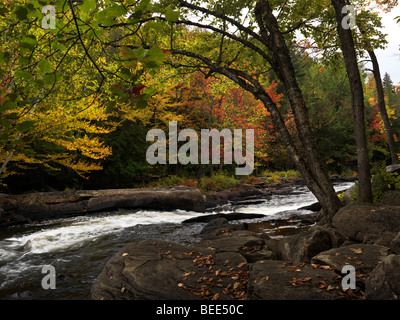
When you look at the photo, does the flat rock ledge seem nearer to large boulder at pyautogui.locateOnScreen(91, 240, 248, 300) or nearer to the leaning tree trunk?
the leaning tree trunk

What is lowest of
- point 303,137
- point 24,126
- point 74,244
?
point 74,244

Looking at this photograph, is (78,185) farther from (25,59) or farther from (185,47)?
(25,59)

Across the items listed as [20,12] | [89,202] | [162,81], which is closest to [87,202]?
[89,202]

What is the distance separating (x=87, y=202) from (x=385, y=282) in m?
12.3

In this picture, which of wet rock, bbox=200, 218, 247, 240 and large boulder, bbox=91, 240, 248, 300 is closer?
large boulder, bbox=91, 240, 248, 300

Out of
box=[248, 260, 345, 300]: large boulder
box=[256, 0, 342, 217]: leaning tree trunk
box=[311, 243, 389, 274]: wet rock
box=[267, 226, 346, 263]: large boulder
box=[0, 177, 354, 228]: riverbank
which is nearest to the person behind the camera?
box=[248, 260, 345, 300]: large boulder

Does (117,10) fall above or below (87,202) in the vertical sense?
above

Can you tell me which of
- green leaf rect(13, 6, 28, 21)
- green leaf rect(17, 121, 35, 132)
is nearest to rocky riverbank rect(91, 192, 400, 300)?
green leaf rect(17, 121, 35, 132)

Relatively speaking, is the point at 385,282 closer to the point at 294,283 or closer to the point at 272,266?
the point at 294,283

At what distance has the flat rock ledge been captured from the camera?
11.4m

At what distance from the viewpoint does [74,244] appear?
7969mm

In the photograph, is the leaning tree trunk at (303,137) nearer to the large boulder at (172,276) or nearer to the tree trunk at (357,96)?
the tree trunk at (357,96)

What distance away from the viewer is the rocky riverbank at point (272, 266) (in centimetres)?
343

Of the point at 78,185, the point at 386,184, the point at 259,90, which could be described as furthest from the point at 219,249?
the point at 78,185
